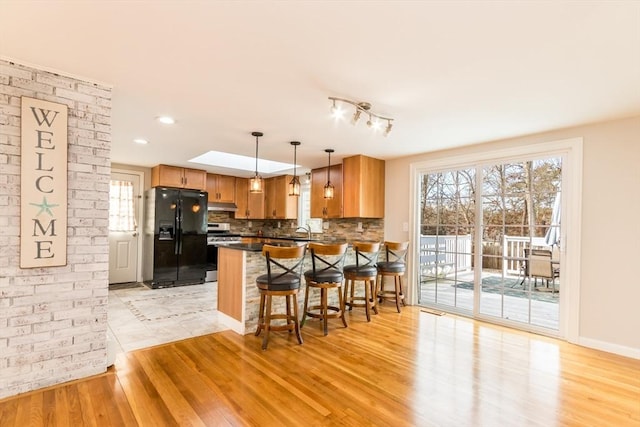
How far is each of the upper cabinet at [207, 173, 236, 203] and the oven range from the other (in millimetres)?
564

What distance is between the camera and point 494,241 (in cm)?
403

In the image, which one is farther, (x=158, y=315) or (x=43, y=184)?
(x=158, y=315)

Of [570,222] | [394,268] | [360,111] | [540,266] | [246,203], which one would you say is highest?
[360,111]

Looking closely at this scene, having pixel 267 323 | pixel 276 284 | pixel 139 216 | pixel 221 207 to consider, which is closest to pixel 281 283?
pixel 276 284

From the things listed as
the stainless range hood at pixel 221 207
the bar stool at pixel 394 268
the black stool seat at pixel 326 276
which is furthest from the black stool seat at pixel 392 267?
the stainless range hood at pixel 221 207

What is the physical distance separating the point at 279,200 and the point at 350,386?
4.77 m

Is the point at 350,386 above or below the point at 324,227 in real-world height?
below

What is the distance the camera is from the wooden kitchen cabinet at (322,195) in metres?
5.13

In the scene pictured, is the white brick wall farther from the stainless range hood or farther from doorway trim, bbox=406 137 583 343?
doorway trim, bbox=406 137 583 343

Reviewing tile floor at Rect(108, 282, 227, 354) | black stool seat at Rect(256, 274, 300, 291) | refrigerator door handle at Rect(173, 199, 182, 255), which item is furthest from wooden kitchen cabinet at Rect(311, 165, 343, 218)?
refrigerator door handle at Rect(173, 199, 182, 255)

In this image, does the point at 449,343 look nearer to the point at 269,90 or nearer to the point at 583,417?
the point at 583,417

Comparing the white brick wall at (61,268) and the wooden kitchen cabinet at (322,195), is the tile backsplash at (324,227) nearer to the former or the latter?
the wooden kitchen cabinet at (322,195)

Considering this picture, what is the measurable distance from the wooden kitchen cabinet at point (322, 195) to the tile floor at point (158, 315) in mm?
2220

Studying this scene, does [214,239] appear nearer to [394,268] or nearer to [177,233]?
[177,233]
